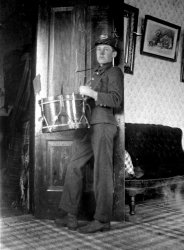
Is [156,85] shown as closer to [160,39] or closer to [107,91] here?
[160,39]

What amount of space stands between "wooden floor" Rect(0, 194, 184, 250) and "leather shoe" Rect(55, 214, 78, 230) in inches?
2.2

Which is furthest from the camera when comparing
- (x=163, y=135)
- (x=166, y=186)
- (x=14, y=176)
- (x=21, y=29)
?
(x=21, y=29)

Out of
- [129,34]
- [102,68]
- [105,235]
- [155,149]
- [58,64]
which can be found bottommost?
[105,235]

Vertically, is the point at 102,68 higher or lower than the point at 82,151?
higher

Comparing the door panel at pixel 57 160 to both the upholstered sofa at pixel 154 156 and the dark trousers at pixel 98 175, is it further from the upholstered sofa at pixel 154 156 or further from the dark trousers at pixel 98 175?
the upholstered sofa at pixel 154 156

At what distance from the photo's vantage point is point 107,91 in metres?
3.12

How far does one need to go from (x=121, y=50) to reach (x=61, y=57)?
635mm

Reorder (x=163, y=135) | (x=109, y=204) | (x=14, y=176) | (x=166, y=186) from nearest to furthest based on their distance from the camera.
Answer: (x=109, y=204) → (x=166, y=186) → (x=14, y=176) → (x=163, y=135)

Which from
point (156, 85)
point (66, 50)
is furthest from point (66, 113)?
point (156, 85)

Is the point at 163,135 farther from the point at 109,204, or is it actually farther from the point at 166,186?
the point at 109,204

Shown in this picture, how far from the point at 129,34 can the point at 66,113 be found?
2479mm

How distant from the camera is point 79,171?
3121 mm

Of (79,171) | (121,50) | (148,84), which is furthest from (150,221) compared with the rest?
(148,84)

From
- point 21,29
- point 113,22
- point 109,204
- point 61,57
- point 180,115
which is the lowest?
point 109,204
